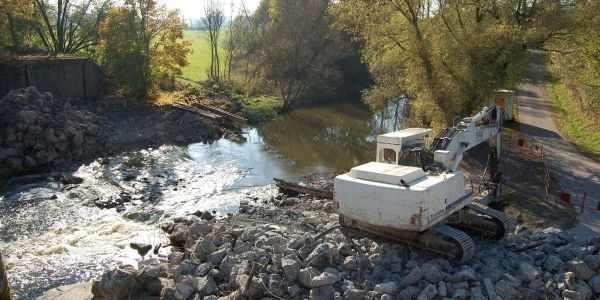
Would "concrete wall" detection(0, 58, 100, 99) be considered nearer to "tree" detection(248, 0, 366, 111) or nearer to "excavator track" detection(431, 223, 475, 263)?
"tree" detection(248, 0, 366, 111)

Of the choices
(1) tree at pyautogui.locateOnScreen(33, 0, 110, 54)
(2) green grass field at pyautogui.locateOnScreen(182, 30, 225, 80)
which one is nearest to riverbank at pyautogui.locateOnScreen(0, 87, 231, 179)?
(1) tree at pyautogui.locateOnScreen(33, 0, 110, 54)

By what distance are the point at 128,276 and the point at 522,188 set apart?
43.8 feet

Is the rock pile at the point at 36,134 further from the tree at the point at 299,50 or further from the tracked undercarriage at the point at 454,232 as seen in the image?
the tree at the point at 299,50

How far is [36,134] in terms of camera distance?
899 inches

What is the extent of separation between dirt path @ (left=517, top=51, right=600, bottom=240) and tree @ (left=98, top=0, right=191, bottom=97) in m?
22.9

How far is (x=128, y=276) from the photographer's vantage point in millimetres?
11562

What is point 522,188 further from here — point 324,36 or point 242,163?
point 324,36

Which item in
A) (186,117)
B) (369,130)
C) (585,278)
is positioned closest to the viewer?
(585,278)

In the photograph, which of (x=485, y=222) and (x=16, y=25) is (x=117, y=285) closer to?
(x=485, y=222)

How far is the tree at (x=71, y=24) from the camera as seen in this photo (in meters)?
36.8

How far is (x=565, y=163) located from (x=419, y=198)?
1345 cm

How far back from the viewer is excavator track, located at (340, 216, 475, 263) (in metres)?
11.4

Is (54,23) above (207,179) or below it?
above

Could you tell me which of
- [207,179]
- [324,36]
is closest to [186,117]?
[207,179]
